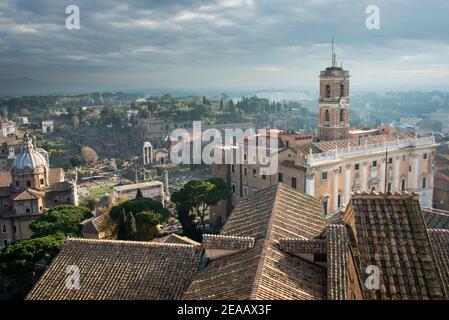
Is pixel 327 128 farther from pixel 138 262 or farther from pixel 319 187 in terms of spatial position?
pixel 138 262

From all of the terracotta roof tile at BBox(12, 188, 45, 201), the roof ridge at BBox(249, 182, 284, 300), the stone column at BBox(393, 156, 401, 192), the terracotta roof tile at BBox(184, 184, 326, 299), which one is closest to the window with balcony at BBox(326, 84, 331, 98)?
the stone column at BBox(393, 156, 401, 192)

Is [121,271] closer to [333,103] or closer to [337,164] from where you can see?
[337,164]

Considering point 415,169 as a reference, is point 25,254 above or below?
below

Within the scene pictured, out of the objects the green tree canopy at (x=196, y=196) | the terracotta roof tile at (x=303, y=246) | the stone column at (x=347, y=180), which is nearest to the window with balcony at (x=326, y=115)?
the stone column at (x=347, y=180)

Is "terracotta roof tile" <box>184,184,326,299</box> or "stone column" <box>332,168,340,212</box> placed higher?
"terracotta roof tile" <box>184,184,326,299</box>

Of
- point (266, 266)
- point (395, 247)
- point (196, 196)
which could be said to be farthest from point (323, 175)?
point (395, 247)

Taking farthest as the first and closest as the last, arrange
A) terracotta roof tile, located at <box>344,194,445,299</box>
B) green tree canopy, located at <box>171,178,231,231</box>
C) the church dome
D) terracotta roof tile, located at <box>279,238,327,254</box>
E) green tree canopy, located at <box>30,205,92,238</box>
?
the church dome
green tree canopy, located at <box>171,178,231,231</box>
green tree canopy, located at <box>30,205,92,238</box>
terracotta roof tile, located at <box>279,238,327,254</box>
terracotta roof tile, located at <box>344,194,445,299</box>

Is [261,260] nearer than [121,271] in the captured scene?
Yes

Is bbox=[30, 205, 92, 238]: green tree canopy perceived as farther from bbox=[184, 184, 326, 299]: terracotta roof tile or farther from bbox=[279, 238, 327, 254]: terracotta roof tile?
bbox=[279, 238, 327, 254]: terracotta roof tile
